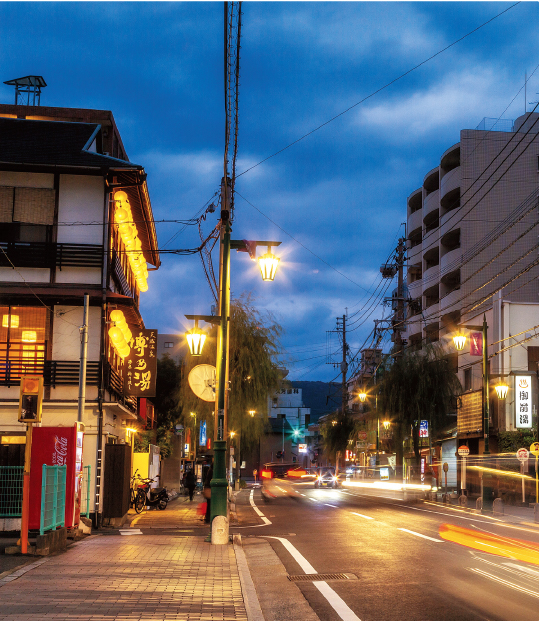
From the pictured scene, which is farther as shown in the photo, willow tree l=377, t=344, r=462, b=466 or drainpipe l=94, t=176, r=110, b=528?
willow tree l=377, t=344, r=462, b=466

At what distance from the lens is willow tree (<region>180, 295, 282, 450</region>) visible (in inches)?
1313

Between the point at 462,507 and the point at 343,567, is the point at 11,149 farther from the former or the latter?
the point at 462,507

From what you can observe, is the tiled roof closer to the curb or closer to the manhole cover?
the curb

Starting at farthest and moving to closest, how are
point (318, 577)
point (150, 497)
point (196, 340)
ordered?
point (150, 497), point (196, 340), point (318, 577)

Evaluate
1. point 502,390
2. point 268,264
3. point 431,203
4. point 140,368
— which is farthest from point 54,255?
point 431,203

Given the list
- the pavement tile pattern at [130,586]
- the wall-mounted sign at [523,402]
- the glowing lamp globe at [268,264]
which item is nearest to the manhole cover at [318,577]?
the pavement tile pattern at [130,586]

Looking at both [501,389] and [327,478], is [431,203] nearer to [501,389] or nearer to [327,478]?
[327,478]

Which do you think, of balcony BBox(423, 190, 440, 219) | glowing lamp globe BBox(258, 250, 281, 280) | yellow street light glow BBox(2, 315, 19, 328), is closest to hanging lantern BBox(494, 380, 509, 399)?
glowing lamp globe BBox(258, 250, 281, 280)

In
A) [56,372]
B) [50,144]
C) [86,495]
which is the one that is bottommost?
[86,495]

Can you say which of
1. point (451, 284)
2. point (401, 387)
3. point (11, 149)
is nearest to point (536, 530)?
point (11, 149)

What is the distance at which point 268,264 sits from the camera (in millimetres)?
16078

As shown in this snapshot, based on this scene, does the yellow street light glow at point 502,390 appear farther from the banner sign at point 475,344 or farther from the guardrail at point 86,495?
the guardrail at point 86,495

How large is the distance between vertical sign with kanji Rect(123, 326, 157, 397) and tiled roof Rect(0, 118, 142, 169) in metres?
6.37

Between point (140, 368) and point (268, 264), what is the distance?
1082 cm
